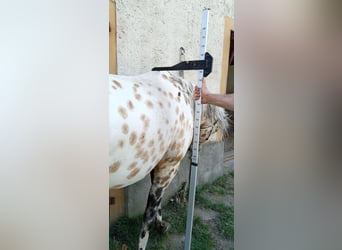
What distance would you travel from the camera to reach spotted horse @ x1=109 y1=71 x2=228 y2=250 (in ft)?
2.60

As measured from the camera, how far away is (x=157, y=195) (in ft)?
3.83

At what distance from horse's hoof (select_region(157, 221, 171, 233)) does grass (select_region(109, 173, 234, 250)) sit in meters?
0.01

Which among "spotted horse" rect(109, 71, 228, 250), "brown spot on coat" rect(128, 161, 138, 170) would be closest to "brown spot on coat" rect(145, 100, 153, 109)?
"spotted horse" rect(109, 71, 228, 250)

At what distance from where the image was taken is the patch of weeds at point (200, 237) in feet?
3.67

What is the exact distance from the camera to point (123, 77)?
35.0 inches

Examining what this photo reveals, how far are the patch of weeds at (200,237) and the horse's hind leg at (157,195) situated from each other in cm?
13

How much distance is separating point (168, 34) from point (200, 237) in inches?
35.6

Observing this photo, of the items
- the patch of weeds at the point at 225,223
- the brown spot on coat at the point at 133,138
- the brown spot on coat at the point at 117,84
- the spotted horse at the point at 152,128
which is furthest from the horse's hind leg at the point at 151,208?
the brown spot on coat at the point at 117,84

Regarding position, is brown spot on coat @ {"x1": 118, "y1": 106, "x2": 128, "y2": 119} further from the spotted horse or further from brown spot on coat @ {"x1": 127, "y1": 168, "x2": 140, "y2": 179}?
brown spot on coat @ {"x1": 127, "y1": 168, "x2": 140, "y2": 179}

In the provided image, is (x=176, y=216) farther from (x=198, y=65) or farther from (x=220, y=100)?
(x=198, y=65)

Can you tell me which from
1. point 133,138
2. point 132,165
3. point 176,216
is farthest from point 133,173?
point 176,216
